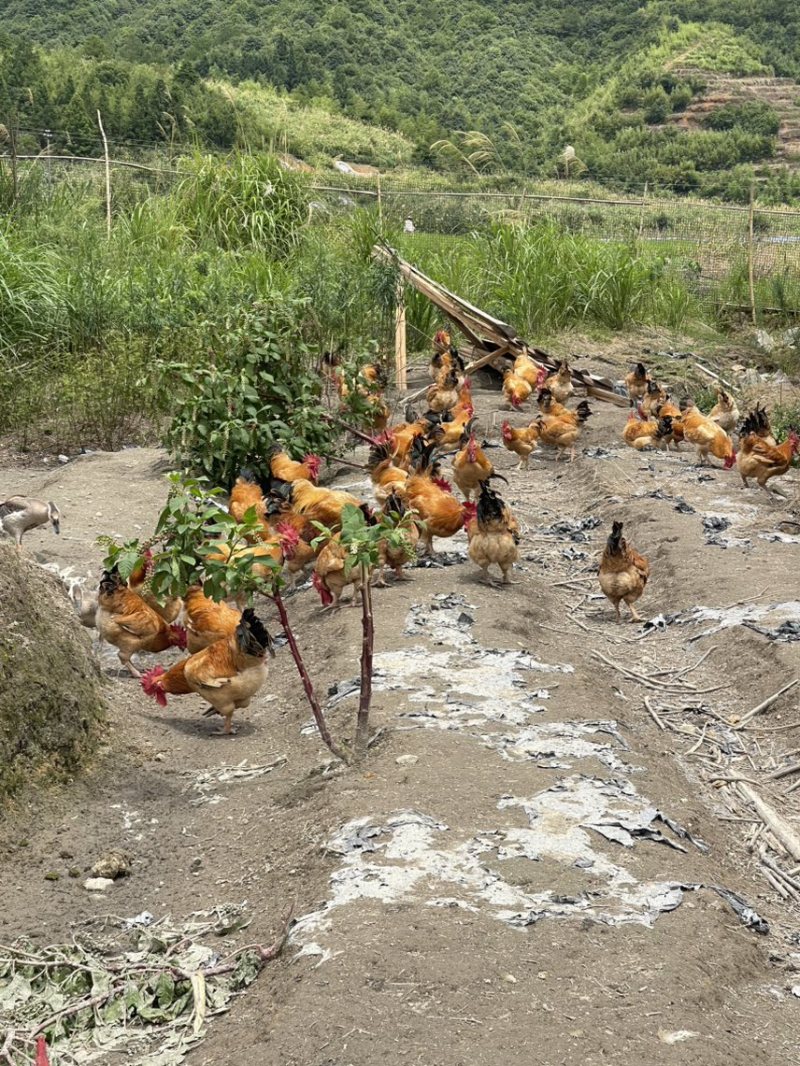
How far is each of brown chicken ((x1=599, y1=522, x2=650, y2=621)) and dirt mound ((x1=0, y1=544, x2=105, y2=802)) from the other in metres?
3.18

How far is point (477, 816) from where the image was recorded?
14.4ft

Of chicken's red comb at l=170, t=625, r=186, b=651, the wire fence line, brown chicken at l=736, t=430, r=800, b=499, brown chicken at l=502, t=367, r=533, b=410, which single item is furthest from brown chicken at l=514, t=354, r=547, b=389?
chicken's red comb at l=170, t=625, r=186, b=651

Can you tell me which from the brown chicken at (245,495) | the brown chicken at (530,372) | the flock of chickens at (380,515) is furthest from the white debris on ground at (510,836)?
the brown chicken at (530,372)

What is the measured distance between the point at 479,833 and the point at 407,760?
648 mm

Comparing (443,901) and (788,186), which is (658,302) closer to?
(443,901)

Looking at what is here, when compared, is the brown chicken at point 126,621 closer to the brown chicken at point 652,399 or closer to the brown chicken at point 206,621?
the brown chicken at point 206,621

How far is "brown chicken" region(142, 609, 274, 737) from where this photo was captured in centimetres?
519

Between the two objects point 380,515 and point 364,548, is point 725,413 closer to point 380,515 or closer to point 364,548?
point 380,515

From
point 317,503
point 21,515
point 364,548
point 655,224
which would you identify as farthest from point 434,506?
point 655,224

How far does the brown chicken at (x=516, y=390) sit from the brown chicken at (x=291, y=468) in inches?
193

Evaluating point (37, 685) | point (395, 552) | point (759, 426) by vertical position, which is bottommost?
point (759, 426)

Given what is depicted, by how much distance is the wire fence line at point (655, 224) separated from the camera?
18578 millimetres

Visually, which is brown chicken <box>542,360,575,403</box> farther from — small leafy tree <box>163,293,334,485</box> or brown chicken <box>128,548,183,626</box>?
brown chicken <box>128,548,183,626</box>

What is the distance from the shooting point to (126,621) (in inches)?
235
